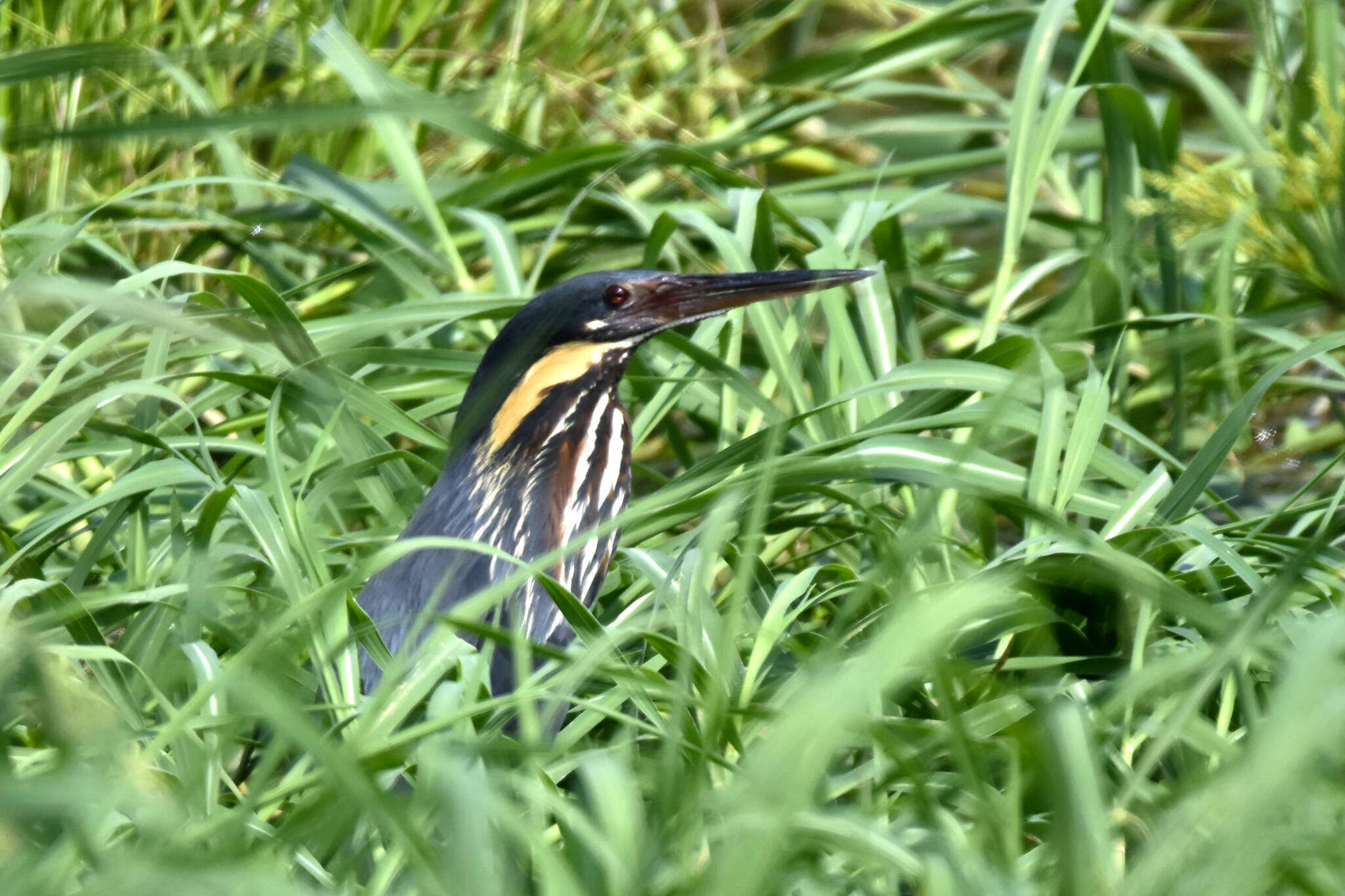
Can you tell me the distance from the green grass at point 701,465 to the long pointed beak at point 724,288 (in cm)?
6

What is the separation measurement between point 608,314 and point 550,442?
0.25 m

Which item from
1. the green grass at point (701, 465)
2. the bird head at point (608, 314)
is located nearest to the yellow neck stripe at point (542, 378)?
the bird head at point (608, 314)

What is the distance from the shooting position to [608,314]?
2742 millimetres

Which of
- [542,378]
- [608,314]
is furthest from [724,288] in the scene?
[542,378]

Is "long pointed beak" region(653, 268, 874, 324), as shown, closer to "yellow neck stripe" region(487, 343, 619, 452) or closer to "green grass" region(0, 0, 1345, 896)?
"green grass" region(0, 0, 1345, 896)

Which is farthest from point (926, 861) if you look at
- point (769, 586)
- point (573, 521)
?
point (573, 521)

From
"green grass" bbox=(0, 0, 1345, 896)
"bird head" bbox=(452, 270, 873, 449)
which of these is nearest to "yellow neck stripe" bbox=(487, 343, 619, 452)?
"bird head" bbox=(452, 270, 873, 449)

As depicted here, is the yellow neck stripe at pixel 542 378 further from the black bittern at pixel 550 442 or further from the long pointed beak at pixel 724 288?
the long pointed beak at pixel 724 288

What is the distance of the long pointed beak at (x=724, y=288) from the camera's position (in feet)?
8.82

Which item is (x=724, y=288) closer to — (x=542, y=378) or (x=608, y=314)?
(x=608, y=314)

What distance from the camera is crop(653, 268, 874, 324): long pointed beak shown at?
106 inches

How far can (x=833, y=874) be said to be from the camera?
1569 millimetres

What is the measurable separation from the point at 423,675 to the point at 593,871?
1.18 ft

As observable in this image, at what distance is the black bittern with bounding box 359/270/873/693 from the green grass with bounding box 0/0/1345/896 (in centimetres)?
8
